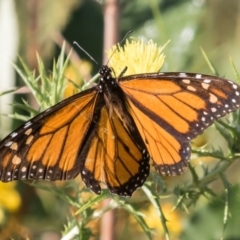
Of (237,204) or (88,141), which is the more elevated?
(88,141)

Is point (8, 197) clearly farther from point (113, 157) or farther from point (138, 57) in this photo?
point (138, 57)

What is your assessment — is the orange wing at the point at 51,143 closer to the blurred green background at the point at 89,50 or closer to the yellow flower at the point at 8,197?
the blurred green background at the point at 89,50

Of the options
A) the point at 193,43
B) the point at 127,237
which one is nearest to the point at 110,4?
the point at 193,43

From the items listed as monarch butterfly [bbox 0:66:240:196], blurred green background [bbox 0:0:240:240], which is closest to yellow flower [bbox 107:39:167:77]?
monarch butterfly [bbox 0:66:240:196]

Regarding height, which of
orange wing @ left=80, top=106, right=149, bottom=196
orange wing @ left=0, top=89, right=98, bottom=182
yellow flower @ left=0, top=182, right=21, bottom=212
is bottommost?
yellow flower @ left=0, top=182, right=21, bottom=212

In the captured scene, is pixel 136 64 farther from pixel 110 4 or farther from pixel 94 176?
pixel 110 4

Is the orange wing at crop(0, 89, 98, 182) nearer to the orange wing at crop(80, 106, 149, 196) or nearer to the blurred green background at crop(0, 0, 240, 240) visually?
the orange wing at crop(80, 106, 149, 196)

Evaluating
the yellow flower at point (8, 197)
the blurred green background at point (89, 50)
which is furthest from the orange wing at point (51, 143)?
the yellow flower at point (8, 197)
